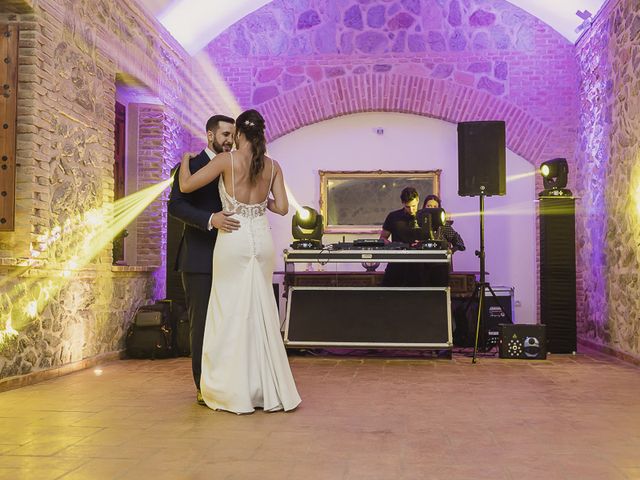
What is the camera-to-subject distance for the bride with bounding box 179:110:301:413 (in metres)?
3.72

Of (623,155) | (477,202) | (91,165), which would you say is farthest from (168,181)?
(623,155)

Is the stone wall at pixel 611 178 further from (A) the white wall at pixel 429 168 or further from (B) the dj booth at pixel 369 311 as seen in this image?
(B) the dj booth at pixel 369 311

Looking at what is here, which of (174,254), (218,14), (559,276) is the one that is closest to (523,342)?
(559,276)

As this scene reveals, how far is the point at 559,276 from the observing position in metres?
6.65

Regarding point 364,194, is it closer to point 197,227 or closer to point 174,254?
point 174,254

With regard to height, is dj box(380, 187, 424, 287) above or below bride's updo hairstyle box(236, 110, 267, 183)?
below

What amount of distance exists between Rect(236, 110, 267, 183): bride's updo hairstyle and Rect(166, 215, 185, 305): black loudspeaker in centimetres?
293

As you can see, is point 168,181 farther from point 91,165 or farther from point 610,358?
point 610,358

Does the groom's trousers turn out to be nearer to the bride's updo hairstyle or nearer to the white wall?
the bride's updo hairstyle

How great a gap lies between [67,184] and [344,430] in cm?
321

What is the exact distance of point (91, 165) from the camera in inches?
233

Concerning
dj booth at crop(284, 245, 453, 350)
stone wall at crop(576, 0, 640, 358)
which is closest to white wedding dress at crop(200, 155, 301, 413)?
dj booth at crop(284, 245, 453, 350)

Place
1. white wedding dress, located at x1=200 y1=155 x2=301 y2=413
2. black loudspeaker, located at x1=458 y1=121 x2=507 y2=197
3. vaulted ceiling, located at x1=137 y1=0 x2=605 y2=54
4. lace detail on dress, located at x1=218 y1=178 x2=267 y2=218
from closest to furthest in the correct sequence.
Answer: white wedding dress, located at x1=200 y1=155 x2=301 y2=413, lace detail on dress, located at x1=218 y1=178 x2=267 y2=218, black loudspeaker, located at x1=458 y1=121 x2=507 y2=197, vaulted ceiling, located at x1=137 y1=0 x2=605 y2=54

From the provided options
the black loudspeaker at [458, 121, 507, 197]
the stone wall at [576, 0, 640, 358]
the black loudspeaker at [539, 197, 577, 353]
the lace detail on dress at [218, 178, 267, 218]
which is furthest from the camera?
the black loudspeaker at [539, 197, 577, 353]
